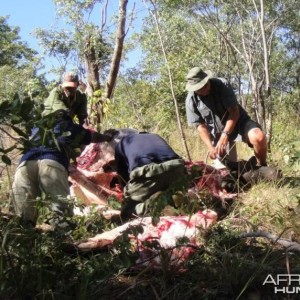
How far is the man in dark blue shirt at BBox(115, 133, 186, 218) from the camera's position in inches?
131

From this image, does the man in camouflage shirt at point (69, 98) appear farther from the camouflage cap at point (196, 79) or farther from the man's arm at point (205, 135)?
the man's arm at point (205, 135)

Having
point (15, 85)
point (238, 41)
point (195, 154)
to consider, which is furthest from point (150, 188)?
point (15, 85)

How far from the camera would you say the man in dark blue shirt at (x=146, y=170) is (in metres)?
3.32

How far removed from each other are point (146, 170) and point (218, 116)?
1.61 m

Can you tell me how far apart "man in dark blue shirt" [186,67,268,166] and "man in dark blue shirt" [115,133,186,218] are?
1.10 meters

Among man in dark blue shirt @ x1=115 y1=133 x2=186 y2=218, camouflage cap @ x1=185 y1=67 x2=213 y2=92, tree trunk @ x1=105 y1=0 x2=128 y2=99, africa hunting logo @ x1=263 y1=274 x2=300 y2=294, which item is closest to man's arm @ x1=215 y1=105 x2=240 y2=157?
camouflage cap @ x1=185 y1=67 x2=213 y2=92

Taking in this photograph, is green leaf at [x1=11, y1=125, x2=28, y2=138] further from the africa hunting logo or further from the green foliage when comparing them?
the green foliage

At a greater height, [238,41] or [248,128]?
[238,41]

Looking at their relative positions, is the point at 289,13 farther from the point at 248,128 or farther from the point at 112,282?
the point at 112,282

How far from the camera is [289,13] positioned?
15.5 m

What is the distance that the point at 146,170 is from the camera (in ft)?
11.0

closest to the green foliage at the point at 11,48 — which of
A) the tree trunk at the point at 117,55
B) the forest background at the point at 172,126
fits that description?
the forest background at the point at 172,126

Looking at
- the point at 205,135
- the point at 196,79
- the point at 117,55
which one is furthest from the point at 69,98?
the point at 117,55

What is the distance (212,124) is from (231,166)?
1.70 feet
